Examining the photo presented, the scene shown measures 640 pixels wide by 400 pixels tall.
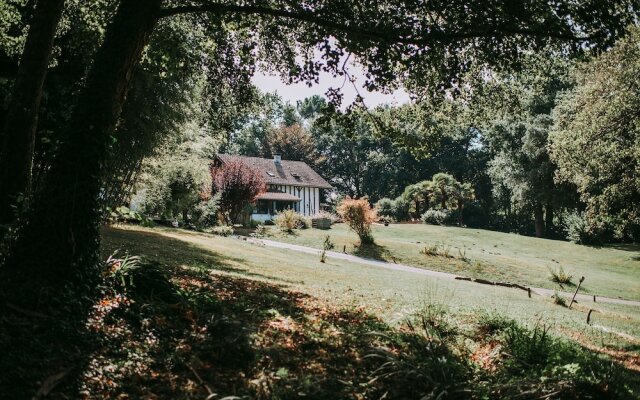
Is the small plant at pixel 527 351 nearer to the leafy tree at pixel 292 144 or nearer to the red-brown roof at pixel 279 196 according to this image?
the red-brown roof at pixel 279 196

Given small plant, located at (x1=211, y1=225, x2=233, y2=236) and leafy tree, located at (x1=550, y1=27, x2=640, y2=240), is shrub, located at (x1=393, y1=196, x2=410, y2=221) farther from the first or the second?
leafy tree, located at (x1=550, y1=27, x2=640, y2=240)

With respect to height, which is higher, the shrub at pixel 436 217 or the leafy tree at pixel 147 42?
the leafy tree at pixel 147 42

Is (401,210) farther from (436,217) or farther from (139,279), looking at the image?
(139,279)

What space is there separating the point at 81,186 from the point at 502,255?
27.1 meters

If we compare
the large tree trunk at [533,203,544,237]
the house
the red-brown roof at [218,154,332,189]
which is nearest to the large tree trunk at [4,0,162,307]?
the house

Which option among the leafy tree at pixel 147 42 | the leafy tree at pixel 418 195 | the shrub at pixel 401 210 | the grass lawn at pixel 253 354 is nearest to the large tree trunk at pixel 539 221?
the leafy tree at pixel 418 195

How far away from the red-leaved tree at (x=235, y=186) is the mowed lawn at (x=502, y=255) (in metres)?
3.39

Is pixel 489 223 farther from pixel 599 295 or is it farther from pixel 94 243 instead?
pixel 94 243

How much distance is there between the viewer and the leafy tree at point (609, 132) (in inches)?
642

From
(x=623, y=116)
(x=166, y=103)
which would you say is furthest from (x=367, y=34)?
(x=623, y=116)

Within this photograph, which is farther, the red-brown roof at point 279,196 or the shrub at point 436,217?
the red-brown roof at point 279,196

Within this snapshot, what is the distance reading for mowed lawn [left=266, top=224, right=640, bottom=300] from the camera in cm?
2116

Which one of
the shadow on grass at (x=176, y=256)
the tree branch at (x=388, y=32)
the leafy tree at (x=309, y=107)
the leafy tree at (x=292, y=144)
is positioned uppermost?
the leafy tree at (x=309, y=107)

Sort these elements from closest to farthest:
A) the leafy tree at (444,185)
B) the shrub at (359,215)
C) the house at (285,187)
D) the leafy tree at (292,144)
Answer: the shrub at (359,215) < the leafy tree at (444,185) < the house at (285,187) < the leafy tree at (292,144)
